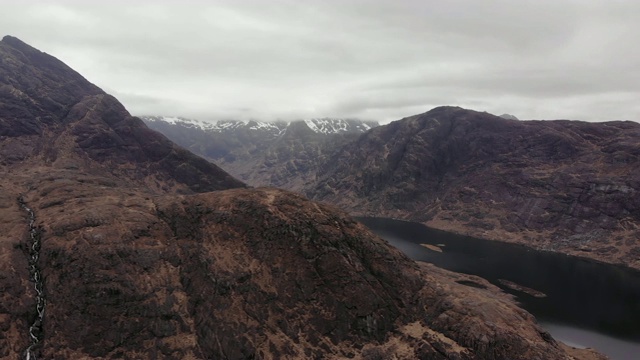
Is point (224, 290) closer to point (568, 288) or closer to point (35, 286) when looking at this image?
point (35, 286)

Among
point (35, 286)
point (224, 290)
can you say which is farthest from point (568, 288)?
point (35, 286)

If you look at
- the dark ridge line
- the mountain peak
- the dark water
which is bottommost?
the dark water

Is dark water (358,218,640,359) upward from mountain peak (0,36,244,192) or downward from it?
downward

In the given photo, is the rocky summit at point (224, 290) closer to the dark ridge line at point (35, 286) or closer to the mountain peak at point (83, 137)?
the dark ridge line at point (35, 286)

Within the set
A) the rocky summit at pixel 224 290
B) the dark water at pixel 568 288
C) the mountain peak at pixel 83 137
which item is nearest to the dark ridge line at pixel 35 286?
the rocky summit at pixel 224 290

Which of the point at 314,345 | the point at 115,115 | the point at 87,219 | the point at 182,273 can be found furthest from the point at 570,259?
the point at 115,115

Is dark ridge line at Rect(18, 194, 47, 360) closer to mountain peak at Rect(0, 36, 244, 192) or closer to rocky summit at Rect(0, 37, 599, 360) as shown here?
rocky summit at Rect(0, 37, 599, 360)

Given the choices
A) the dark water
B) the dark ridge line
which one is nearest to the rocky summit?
the dark ridge line

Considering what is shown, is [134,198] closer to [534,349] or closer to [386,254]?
[386,254]
